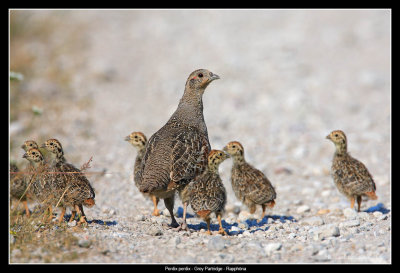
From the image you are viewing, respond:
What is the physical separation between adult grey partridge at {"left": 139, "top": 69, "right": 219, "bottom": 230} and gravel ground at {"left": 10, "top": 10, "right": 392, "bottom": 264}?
0.62m

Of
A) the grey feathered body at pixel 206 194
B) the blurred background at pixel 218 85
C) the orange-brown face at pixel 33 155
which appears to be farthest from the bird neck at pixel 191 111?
the orange-brown face at pixel 33 155

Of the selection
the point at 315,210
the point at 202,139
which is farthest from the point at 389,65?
the point at 202,139

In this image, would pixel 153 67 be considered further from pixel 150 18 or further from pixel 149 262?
pixel 149 262

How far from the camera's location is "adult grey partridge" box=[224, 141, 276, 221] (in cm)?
943

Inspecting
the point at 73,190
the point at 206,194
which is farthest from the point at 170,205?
the point at 73,190

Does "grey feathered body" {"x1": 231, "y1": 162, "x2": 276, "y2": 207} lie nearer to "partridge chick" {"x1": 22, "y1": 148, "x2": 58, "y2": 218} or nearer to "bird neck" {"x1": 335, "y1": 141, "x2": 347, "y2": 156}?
"bird neck" {"x1": 335, "y1": 141, "x2": 347, "y2": 156}

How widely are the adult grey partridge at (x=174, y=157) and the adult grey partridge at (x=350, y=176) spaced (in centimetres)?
254

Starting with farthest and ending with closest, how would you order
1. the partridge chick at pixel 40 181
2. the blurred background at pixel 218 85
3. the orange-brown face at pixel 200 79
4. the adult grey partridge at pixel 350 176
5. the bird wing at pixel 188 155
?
the blurred background at pixel 218 85
the orange-brown face at pixel 200 79
the adult grey partridge at pixel 350 176
the bird wing at pixel 188 155
the partridge chick at pixel 40 181

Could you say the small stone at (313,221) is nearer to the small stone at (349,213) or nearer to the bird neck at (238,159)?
the small stone at (349,213)

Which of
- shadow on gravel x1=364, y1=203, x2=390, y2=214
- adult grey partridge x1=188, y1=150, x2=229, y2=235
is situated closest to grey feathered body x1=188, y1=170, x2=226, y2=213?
adult grey partridge x1=188, y1=150, x2=229, y2=235

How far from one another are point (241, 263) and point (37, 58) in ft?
53.3

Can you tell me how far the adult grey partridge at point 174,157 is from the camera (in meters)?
8.33

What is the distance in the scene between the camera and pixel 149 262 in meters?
6.83

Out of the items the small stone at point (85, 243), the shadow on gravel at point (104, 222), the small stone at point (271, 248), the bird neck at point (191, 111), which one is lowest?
the small stone at point (271, 248)
